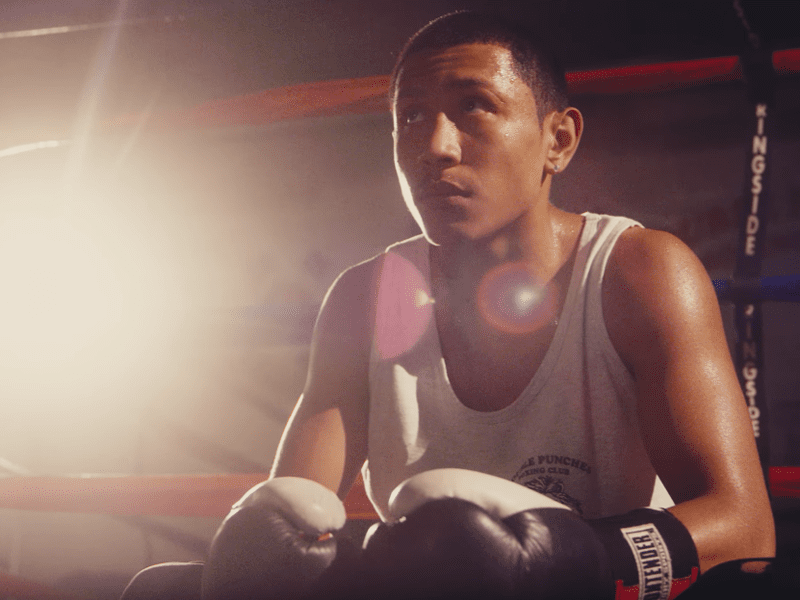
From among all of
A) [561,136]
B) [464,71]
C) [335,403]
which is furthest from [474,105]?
[335,403]

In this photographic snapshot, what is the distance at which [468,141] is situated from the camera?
0.90m

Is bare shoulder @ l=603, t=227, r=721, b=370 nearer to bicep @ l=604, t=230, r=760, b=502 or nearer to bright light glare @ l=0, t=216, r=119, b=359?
bicep @ l=604, t=230, r=760, b=502

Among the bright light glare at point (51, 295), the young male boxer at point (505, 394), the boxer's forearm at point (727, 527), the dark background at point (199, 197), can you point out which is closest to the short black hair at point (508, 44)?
the young male boxer at point (505, 394)

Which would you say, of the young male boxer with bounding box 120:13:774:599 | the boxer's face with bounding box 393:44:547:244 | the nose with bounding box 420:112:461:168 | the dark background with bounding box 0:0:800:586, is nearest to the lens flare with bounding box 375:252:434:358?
the young male boxer with bounding box 120:13:774:599

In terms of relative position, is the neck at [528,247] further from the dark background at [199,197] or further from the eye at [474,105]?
the dark background at [199,197]

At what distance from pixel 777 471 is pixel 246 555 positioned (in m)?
1.11

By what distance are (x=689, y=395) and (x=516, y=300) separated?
32 cm

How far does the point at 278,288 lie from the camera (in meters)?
2.07

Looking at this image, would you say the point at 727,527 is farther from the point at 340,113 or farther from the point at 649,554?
the point at 340,113

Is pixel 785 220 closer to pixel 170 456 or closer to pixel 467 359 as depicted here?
pixel 467 359

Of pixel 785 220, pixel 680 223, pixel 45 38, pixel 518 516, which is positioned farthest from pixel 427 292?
pixel 45 38

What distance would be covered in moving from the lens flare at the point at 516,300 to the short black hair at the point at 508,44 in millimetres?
258

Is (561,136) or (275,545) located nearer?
(275,545)

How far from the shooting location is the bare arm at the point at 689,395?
650mm
